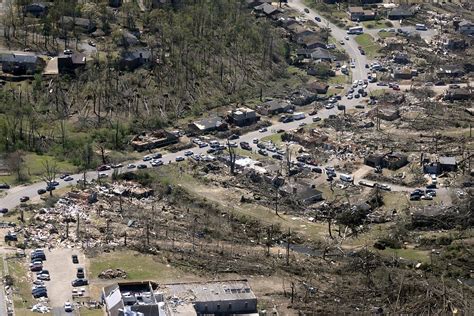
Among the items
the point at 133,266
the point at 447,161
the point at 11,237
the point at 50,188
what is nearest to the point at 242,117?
the point at 447,161

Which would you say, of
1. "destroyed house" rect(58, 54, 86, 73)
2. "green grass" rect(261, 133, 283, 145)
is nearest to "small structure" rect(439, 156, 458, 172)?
"green grass" rect(261, 133, 283, 145)

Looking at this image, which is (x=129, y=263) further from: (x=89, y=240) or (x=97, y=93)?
(x=97, y=93)

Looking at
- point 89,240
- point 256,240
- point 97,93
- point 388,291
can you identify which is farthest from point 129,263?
point 97,93

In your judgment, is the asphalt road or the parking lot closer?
the parking lot

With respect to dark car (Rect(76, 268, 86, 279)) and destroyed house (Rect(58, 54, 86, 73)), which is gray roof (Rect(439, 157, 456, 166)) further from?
destroyed house (Rect(58, 54, 86, 73))

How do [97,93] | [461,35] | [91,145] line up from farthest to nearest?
[461,35] → [97,93] → [91,145]

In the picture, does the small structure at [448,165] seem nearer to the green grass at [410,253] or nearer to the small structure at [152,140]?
the green grass at [410,253]
